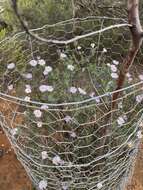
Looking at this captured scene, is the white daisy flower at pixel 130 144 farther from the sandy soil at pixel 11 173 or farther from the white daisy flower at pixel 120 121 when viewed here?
the sandy soil at pixel 11 173

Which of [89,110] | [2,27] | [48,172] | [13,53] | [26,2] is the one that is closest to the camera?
[48,172]

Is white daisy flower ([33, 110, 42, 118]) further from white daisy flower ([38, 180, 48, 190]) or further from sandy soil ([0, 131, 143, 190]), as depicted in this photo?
sandy soil ([0, 131, 143, 190])

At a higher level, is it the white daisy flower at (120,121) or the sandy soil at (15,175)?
the white daisy flower at (120,121)

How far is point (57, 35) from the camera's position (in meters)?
1.67

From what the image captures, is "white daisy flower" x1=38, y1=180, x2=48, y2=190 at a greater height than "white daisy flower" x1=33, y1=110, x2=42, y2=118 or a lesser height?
lesser

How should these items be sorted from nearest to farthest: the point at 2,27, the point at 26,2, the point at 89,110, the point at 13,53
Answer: the point at 89,110 → the point at 13,53 → the point at 26,2 → the point at 2,27

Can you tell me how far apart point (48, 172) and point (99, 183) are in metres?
0.18

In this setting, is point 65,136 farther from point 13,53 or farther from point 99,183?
point 13,53

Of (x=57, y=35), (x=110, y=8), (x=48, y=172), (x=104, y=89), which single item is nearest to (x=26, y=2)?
(x=57, y=35)

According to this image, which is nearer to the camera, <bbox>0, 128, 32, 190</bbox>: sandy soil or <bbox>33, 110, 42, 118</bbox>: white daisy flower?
<bbox>33, 110, 42, 118</bbox>: white daisy flower

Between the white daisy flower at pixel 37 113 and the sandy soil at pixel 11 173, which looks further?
the sandy soil at pixel 11 173

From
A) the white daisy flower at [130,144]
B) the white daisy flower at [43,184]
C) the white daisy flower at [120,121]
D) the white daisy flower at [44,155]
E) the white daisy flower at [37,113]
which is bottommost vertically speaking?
the white daisy flower at [43,184]

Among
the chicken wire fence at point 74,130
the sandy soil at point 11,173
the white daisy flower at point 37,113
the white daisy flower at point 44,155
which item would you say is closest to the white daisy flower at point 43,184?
the chicken wire fence at point 74,130

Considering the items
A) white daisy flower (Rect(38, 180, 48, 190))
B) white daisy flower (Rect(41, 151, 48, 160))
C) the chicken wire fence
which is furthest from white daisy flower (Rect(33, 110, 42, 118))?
white daisy flower (Rect(38, 180, 48, 190))
